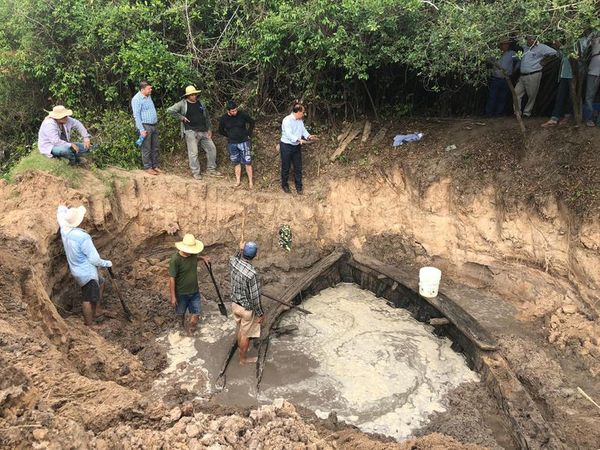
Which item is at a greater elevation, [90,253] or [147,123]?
[147,123]

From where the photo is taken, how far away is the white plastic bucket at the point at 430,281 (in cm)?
776

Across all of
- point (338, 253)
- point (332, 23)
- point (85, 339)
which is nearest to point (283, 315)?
point (338, 253)

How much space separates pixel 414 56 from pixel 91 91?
296 inches

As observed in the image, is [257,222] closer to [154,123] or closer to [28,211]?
[154,123]

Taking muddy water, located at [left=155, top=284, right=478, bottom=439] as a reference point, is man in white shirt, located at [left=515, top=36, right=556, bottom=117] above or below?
above

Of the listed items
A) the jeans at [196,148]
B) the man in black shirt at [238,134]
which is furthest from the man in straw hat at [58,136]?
the man in black shirt at [238,134]

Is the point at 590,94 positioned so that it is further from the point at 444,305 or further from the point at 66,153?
the point at 66,153

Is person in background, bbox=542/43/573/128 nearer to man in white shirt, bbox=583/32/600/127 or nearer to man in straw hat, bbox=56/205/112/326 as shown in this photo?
man in white shirt, bbox=583/32/600/127

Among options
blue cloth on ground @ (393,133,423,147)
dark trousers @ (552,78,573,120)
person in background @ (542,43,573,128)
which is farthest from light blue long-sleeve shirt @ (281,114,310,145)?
dark trousers @ (552,78,573,120)

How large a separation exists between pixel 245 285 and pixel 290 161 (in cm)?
374

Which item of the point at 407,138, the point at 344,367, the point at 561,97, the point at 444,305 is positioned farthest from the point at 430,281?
the point at 561,97

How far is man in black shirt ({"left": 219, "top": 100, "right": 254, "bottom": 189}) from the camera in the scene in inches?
370

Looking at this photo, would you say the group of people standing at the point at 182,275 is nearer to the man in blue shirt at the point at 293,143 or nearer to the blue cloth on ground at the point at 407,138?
the man in blue shirt at the point at 293,143

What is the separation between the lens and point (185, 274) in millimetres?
7219
